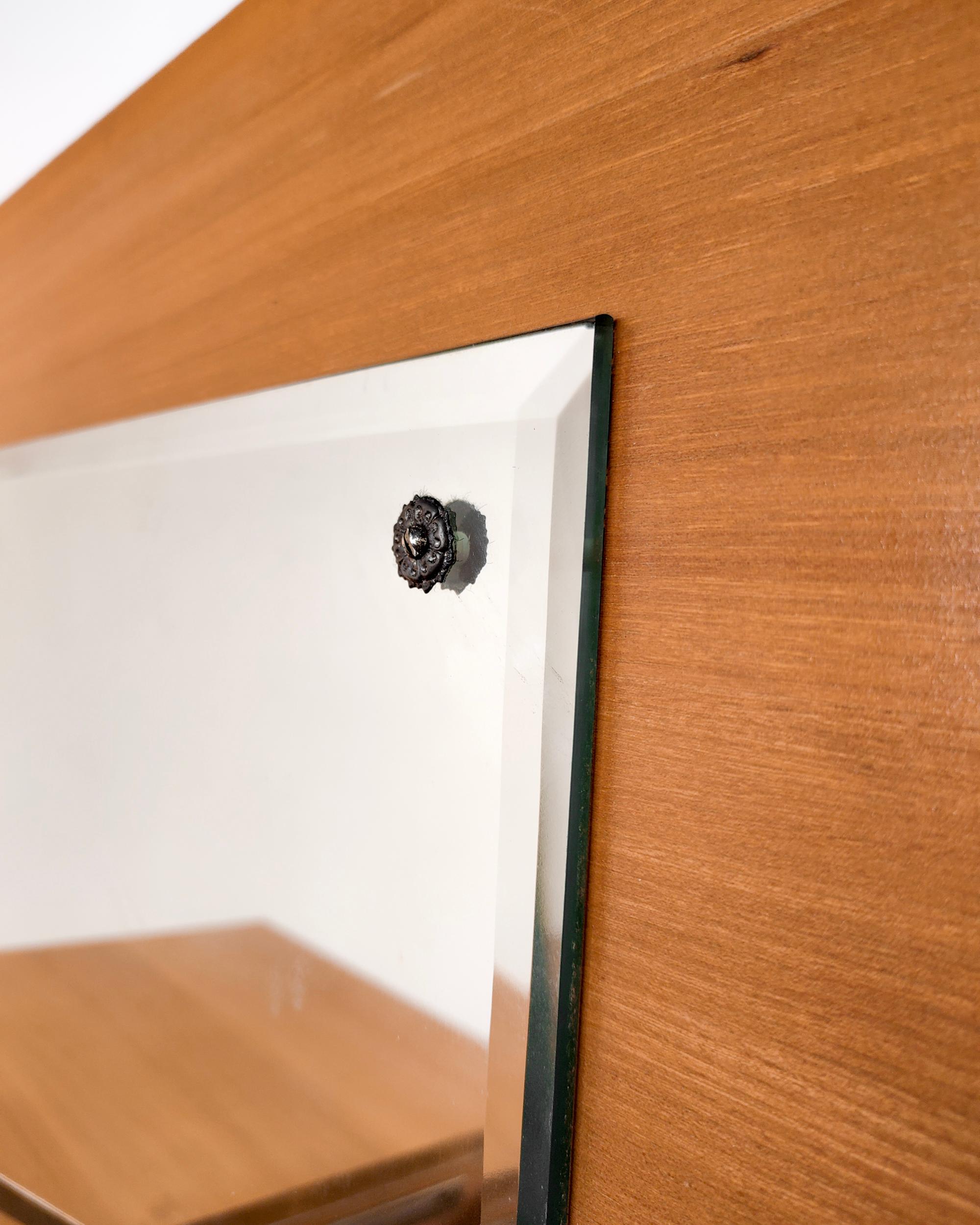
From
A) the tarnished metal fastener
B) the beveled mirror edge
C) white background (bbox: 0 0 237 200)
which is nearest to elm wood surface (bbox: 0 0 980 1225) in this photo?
the beveled mirror edge

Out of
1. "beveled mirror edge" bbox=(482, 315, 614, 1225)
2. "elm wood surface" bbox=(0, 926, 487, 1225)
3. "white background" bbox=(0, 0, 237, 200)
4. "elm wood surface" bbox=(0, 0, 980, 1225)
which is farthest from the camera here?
"white background" bbox=(0, 0, 237, 200)

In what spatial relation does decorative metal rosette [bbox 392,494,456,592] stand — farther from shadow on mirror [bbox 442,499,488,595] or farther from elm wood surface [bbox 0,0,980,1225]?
elm wood surface [bbox 0,0,980,1225]

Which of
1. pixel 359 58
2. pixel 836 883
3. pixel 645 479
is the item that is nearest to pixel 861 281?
pixel 645 479

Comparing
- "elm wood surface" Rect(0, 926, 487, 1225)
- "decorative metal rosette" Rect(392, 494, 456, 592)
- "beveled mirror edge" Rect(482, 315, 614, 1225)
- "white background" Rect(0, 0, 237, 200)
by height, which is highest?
"white background" Rect(0, 0, 237, 200)

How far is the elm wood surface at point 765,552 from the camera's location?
1.43ft

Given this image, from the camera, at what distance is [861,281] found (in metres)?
0.47

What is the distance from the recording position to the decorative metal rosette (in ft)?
2.15

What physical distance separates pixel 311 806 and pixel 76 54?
0.89 metres

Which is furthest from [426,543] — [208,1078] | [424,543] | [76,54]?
[76,54]

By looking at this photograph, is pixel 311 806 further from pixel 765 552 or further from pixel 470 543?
Result: pixel 765 552

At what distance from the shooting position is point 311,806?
78 centimetres

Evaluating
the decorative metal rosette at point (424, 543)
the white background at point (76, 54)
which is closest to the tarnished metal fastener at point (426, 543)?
the decorative metal rosette at point (424, 543)

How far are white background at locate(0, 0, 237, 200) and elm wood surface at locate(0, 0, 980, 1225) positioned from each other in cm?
45

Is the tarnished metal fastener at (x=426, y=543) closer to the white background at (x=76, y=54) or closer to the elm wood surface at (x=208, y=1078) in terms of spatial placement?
the elm wood surface at (x=208, y=1078)
